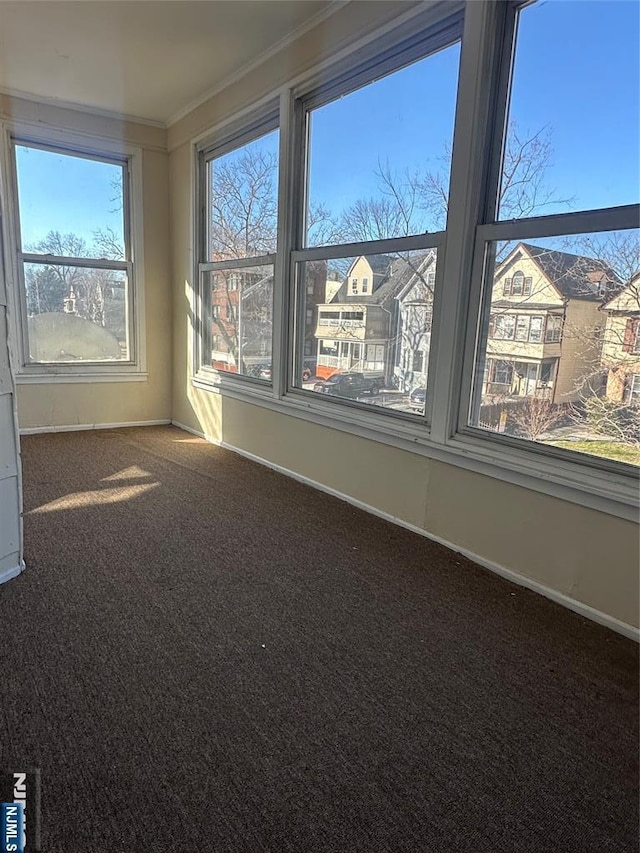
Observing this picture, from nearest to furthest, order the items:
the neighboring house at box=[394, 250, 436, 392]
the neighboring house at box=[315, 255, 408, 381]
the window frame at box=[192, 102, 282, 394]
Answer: the neighboring house at box=[394, 250, 436, 392], the neighboring house at box=[315, 255, 408, 381], the window frame at box=[192, 102, 282, 394]

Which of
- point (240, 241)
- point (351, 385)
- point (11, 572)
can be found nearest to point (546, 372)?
point (351, 385)

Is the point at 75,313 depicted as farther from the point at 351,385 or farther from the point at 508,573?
the point at 508,573

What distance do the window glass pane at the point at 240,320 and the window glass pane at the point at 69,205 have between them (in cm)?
105

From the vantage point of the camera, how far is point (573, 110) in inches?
78.5

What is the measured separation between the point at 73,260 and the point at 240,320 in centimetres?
171

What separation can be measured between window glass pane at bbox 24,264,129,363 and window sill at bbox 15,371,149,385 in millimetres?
136

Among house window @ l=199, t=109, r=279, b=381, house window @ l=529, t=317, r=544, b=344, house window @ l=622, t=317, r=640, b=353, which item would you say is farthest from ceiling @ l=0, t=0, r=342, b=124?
house window @ l=622, t=317, r=640, b=353

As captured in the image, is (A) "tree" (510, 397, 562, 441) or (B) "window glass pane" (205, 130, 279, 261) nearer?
(A) "tree" (510, 397, 562, 441)

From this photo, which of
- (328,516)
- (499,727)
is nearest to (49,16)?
(328,516)

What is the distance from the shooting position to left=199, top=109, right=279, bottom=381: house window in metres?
3.71

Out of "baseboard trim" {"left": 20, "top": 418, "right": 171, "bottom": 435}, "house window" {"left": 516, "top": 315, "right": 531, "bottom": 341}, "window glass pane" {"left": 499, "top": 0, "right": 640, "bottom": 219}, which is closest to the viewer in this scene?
"window glass pane" {"left": 499, "top": 0, "right": 640, "bottom": 219}

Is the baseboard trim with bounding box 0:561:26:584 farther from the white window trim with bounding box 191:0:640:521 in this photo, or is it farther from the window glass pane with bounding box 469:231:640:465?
the window glass pane with bounding box 469:231:640:465

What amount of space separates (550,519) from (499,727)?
36.7 inches

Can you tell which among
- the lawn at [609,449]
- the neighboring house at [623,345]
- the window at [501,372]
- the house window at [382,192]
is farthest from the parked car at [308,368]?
the neighboring house at [623,345]
